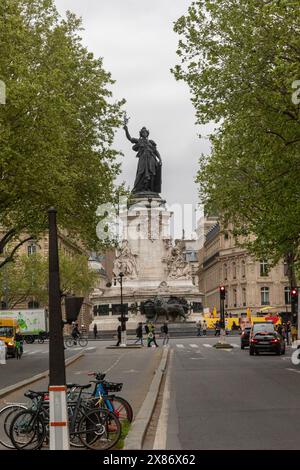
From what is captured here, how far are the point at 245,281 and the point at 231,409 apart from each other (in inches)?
4310

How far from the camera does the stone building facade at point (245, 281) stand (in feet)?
405

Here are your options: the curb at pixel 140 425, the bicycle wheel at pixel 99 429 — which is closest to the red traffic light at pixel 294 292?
the curb at pixel 140 425

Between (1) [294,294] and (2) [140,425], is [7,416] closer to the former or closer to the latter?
(2) [140,425]

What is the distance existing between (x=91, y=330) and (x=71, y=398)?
2847 inches

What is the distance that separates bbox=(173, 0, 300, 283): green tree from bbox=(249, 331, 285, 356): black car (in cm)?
1158

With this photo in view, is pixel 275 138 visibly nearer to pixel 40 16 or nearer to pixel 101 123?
pixel 101 123

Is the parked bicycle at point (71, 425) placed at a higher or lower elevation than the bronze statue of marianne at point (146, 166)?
lower

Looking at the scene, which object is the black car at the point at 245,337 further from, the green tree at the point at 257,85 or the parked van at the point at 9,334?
the green tree at the point at 257,85

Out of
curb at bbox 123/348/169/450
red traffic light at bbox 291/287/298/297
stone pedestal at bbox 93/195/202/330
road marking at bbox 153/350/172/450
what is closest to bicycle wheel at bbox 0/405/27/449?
curb at bbox 123/348/169/450

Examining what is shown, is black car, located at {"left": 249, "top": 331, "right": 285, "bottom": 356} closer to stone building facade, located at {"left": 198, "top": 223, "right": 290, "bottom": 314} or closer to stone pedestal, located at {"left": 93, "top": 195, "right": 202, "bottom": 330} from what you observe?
stone pedestal, located at {"left": 93, "top": 195, "right": 202, "bottom": 330}

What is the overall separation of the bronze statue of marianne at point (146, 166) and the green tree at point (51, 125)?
123 feet

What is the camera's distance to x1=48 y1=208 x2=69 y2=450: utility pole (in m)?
10.8

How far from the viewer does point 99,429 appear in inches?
483

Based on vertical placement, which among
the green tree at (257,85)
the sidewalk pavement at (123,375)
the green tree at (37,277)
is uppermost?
the green tree at (257,85)
